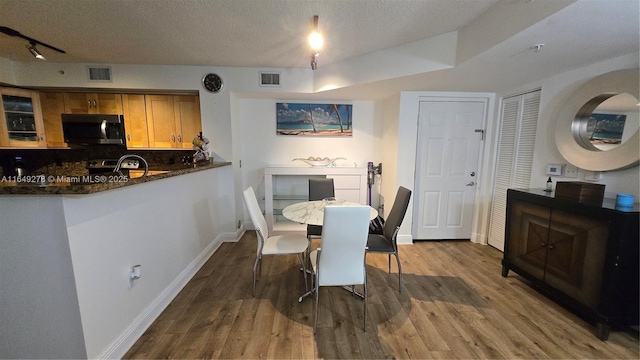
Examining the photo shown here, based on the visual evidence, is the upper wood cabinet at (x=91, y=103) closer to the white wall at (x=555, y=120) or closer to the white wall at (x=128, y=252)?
the white wall at (x=128, y=252)

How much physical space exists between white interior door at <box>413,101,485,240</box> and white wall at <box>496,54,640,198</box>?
0.60 metres

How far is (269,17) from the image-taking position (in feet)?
6.28

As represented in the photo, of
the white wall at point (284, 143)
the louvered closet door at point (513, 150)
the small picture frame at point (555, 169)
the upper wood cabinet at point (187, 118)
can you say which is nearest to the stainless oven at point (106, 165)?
the upper wood cabinet at point (187, 118)

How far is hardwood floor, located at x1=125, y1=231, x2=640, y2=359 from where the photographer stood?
1.53m

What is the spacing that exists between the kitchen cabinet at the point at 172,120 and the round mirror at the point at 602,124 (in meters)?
4.44

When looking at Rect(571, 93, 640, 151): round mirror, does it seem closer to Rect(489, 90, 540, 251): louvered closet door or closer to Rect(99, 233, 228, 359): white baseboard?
Rect(489, 90, 540, 251): louvered closet door

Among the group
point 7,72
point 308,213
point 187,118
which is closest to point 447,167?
point 308,213

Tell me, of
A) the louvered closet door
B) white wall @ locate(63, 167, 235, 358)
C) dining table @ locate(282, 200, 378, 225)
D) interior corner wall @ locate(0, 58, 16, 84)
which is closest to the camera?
white wall @ locate(63, 167, 235, 358)

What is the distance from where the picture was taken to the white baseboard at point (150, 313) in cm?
144

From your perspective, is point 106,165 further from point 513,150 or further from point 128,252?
point 513,150

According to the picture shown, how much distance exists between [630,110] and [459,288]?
6.54 feet

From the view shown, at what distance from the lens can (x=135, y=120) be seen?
11.1 ft

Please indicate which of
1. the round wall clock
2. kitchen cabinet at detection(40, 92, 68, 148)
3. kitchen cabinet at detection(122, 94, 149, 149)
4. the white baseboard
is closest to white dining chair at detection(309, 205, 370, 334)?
the white baseboard

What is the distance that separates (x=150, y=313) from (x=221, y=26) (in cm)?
251
